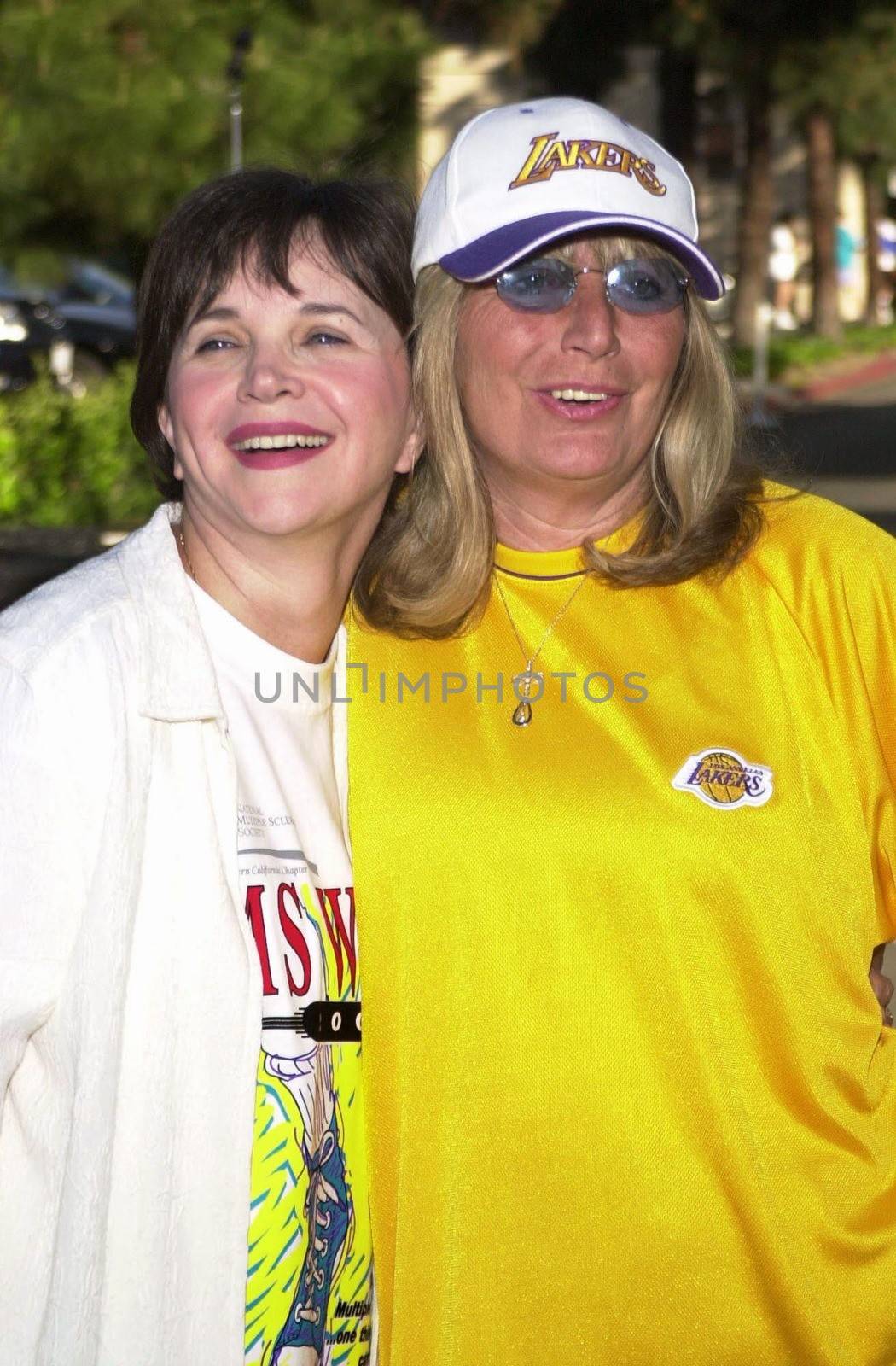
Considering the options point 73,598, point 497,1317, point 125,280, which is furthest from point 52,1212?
point 125,280

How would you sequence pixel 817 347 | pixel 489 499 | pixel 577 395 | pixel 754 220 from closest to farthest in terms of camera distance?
pixel 577 395 < pixel 489 499 < pixel 754 220 < pixel 817 347

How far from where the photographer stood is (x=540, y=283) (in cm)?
286

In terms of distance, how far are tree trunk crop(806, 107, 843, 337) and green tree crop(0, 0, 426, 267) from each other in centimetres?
2805

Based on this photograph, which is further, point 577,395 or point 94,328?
point 94,328

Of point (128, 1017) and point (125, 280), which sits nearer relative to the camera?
point (128, 1017)

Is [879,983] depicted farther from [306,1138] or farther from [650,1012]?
[306,1138]

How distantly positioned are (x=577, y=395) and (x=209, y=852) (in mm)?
924

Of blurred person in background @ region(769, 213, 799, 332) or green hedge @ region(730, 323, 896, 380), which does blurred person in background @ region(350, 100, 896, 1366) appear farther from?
blurred person in background @ region(769, 213, 799, 332)

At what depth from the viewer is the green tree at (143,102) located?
33.0ft

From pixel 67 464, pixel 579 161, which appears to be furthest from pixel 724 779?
pixel 67 464

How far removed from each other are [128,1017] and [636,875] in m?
0.71

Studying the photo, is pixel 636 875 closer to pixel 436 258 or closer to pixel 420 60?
pixel 436 258

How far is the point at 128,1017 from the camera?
7.62 ft

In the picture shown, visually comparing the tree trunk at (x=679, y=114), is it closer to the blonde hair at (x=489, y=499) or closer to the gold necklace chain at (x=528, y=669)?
the blonde hair at (x=489, y=499)
